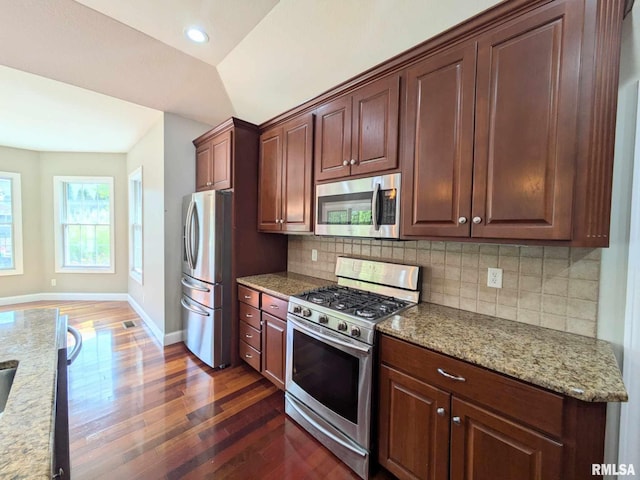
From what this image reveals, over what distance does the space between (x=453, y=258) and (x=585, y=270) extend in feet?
2.10

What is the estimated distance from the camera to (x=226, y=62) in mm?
2537

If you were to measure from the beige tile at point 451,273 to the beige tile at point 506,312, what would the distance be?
0.28m

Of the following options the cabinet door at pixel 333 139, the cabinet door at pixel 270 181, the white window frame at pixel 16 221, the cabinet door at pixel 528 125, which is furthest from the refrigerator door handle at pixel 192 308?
the white window frame at pixel 16 221

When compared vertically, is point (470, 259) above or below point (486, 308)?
above

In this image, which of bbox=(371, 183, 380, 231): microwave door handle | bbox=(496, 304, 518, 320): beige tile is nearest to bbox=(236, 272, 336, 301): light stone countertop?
bbox=(371, 183, 380, 231): microwave door handle

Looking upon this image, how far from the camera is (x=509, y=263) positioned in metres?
1.64

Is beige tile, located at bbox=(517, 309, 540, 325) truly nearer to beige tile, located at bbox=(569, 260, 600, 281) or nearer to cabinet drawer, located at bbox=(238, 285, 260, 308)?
beige tile, located at bbox=(569, 260, 600, 281)

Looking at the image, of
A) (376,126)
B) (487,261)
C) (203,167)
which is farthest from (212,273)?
(487,261)

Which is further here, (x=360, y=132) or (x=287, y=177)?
(x=287, y=177)

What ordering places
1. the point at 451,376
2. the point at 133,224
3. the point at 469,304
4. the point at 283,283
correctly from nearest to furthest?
1. the point at 451,376
2. the point at 469,304
3. the point at 283,283
4. the point at 133,224

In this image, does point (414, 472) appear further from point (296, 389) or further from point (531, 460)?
point (296, 389)

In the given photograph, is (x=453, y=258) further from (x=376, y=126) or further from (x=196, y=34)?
(x=196, y=34)

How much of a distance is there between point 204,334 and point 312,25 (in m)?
2.83

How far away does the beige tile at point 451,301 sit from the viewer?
6.05 ft
